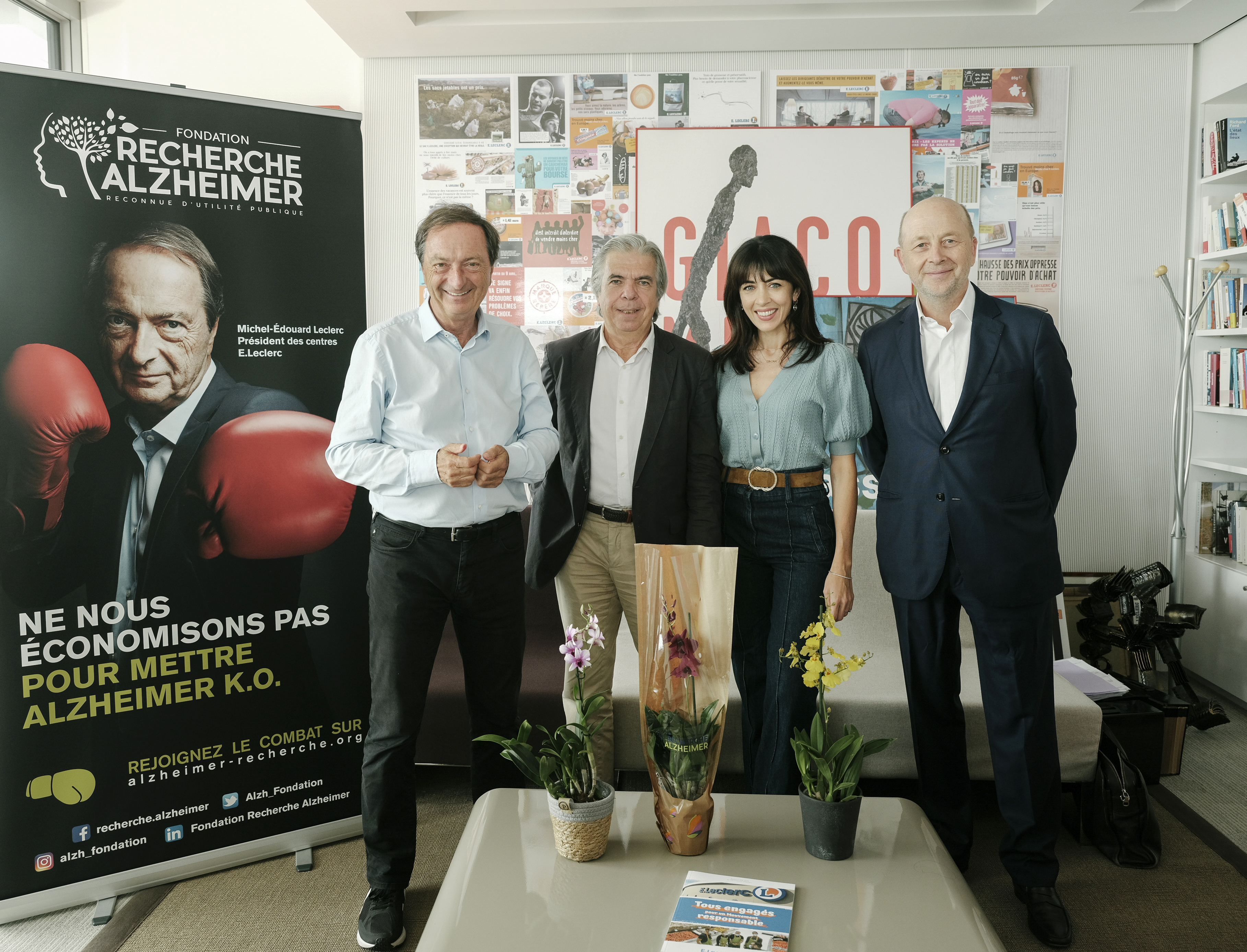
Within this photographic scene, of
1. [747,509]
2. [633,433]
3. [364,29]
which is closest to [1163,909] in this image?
[747,509]

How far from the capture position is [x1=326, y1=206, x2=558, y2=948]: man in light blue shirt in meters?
1.90

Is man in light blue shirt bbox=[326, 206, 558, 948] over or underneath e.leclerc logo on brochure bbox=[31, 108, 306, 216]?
underneath

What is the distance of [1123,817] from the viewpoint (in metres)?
2.36

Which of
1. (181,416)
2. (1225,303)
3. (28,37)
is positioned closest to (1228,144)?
(1225,303)

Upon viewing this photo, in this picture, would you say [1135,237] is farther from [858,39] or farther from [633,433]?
[633,433]

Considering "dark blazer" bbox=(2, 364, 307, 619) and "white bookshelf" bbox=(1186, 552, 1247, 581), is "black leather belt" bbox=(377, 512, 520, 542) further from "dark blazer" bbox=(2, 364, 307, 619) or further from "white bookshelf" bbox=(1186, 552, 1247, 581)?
"white bookshelf" bbox=(1186, 552, 1247, 581)

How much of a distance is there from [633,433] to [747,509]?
1.12 feet

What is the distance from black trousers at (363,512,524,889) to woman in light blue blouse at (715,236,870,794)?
1.90 ft

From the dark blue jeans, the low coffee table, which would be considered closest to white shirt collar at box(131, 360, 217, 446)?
the low coffee table

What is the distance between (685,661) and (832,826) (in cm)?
38

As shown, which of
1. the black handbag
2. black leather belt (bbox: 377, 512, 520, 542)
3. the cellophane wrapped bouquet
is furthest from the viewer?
the black handbag

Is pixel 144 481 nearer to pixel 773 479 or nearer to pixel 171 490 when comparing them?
pixel 171 490

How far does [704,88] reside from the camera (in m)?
3.96

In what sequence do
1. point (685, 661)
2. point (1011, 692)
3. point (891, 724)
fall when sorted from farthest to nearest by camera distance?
point (891, 724) → point (1011, 692) → point (685, 661)
